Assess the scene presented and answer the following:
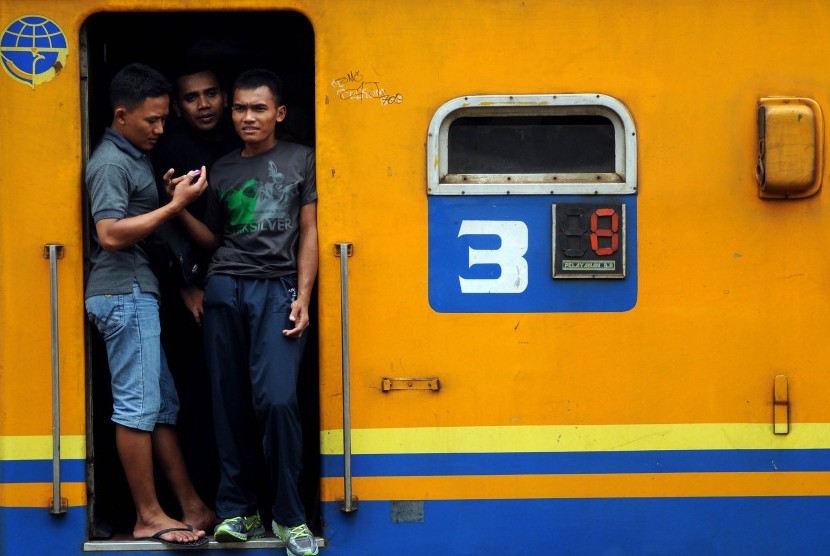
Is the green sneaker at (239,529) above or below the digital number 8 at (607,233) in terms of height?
below

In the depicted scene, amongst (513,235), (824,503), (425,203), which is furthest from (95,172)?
(824,503)

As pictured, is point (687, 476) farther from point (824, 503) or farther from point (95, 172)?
point (95, 172)

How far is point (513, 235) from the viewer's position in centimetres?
361

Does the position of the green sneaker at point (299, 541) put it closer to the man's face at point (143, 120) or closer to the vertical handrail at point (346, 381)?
the vertical handrail at point (346, 381)

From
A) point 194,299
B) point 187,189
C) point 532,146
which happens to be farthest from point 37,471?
point 532,146

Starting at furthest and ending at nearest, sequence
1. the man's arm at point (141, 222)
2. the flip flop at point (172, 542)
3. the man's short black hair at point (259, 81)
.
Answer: the man's short black hair at point (259, 81), the flip flop at point (172, 542), the man's arm at point (141, 222)

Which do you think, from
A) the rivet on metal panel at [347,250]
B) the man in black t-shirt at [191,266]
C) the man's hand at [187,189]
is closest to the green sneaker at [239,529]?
the man in black t-shirt at [191,266]

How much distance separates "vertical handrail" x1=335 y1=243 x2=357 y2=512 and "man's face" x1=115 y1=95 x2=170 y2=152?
800 mm

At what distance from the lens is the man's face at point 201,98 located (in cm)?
397

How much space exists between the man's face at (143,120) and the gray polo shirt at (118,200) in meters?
0.03

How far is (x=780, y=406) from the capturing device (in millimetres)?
3607

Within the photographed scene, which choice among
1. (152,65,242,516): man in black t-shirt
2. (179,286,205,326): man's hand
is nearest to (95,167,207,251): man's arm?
(152,65,242,516): man in black t-shirt

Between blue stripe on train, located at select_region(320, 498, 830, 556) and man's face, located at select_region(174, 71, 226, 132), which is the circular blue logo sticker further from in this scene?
blue stripe on train, located at select_region(320, 498, 830, 556)

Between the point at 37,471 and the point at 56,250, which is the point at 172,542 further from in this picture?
the point at 56,250
